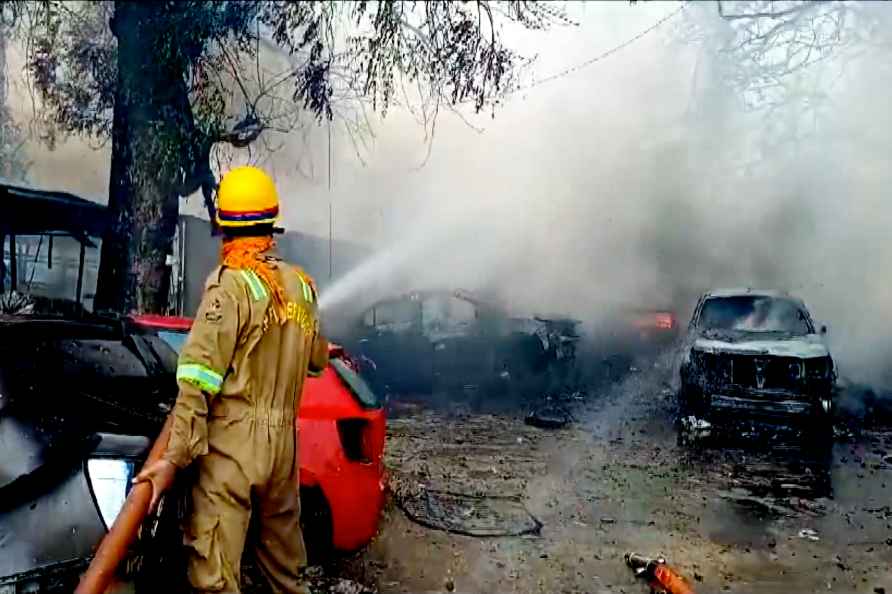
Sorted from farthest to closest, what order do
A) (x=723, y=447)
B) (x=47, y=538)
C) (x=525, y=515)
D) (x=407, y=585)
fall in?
(x=723, y=447) < (x=525, y=515) < (x=407, y=585) < (x=47, y=538)

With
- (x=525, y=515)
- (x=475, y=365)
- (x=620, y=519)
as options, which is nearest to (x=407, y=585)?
(x=525, y=515)

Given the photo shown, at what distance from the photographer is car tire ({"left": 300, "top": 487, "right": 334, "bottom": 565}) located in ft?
14.3

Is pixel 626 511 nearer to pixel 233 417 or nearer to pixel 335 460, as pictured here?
pixel 335 460

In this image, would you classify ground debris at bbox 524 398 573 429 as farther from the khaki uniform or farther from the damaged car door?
the khaki uniform

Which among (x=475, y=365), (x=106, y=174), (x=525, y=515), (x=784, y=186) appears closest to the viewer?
(x=525, y=515)

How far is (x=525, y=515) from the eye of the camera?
608 cm

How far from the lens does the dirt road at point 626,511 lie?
4875 millimetres

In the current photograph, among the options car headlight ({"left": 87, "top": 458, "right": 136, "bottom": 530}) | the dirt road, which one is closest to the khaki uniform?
car headlight ({"left": 87, "top": 458, "right": 136, "bottom": 530})

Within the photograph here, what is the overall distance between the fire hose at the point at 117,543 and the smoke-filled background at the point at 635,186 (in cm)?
1193

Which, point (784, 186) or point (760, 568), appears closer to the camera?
point (760, 568)

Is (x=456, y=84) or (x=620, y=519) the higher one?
(x=456, y=84)

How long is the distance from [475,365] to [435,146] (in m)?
6.52

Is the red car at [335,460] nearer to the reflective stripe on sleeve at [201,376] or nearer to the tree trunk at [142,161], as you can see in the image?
the reflective stripe on sleeve at [201,376]

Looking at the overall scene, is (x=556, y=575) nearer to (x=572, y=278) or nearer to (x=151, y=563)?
(x=151, y=563)
